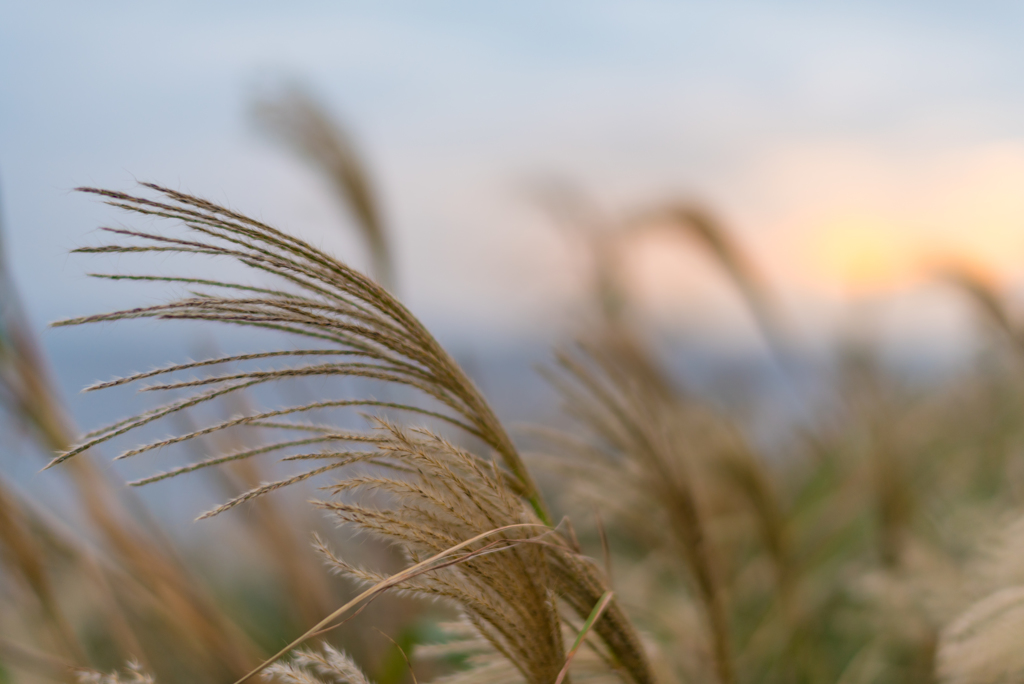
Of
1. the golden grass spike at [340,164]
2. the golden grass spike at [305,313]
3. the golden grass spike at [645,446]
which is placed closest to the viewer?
the golden grass spike at [305,313]

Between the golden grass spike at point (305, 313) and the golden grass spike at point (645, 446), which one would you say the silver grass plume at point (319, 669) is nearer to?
the golden grass spike at point (305, 313)

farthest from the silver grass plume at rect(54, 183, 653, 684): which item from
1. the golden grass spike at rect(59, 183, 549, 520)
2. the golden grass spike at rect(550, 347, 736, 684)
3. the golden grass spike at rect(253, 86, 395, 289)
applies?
the golden grass spike at rect(253, 86, 395, 289)

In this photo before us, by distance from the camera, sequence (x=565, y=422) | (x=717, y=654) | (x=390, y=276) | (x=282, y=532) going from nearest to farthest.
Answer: (x=717, y=654), (x=282, y=532), (x=390, y=276), (x=565, y=422)

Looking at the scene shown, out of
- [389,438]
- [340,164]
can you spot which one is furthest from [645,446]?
[340,164]

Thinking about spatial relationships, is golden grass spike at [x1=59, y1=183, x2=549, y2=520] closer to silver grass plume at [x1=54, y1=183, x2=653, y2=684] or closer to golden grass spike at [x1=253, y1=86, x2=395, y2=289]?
silver grass plume at [x1=54, y1=183, x2=653, y2=684]

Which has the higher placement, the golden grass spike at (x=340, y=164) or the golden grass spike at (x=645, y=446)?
the golden grass spike at (x=340, y=164)

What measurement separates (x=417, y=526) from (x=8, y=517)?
96cm

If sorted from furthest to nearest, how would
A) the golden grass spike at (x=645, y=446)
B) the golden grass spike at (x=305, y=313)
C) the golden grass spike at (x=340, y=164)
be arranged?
the golden grass spike at (x=340, y=164)
the golden grass spike at (x=645, y=446)
the golden grass spike at (x=305, y=313)

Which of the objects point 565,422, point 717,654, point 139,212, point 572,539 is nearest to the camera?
point 139,212

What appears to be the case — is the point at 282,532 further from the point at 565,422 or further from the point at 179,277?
the point at 565,422

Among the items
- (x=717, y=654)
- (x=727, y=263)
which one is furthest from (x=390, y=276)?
(x=717, y=654)

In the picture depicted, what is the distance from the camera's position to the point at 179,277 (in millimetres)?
519

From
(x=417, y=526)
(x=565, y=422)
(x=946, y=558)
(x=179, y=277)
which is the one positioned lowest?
(x=946, y=558)

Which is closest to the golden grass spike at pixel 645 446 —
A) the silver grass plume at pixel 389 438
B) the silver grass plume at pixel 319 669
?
the silver grass plume at pixel 389 438
